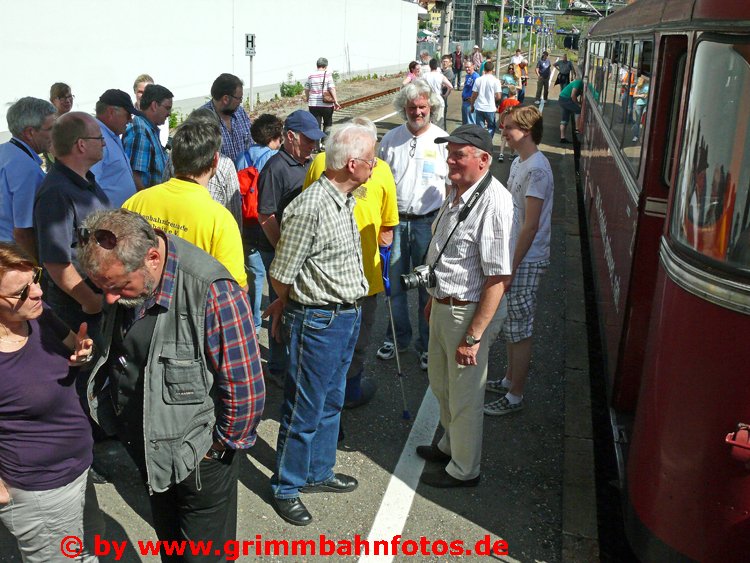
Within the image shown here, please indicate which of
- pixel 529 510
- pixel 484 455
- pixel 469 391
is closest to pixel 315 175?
pixel 469 391

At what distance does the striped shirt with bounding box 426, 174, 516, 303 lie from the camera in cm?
366

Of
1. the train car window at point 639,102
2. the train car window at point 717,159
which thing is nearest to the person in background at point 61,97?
the train car window at point 639,102

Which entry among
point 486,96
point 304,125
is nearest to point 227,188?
point 304,125

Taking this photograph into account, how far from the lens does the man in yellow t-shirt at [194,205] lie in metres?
3.51

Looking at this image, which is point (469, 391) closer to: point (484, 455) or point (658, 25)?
point (484, 455)

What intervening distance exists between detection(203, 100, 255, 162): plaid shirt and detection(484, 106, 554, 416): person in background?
2592mm

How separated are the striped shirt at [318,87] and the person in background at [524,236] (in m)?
9.89

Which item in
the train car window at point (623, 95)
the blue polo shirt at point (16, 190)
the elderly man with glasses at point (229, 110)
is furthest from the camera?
the elderly man with glasses at point (229, 110)

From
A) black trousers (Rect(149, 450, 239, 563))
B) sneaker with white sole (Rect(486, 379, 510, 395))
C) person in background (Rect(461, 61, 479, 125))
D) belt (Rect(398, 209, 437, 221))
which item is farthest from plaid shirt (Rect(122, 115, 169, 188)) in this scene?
person in background (Rect(461, 61, 479, 125))

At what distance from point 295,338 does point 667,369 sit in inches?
Result: 70.0

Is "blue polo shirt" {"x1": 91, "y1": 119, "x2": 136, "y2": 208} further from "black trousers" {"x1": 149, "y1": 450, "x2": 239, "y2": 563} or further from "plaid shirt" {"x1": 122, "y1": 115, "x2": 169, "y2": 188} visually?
"black trousers" {"x1": 149, "y1": 450, "x2": 239, "y2": 563}

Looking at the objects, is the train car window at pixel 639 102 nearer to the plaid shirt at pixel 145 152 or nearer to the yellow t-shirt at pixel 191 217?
the yellow t-shirt at pixel 191 217

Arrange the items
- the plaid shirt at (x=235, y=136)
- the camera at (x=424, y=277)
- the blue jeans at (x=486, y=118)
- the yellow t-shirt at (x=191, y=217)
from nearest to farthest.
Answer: the yellow t-shirt at (x=191, y=217)
the camera at (x=424, y=277)
the plaid shirt at (x=235, y=136)
the blue jeans at (x=486, y=118)
